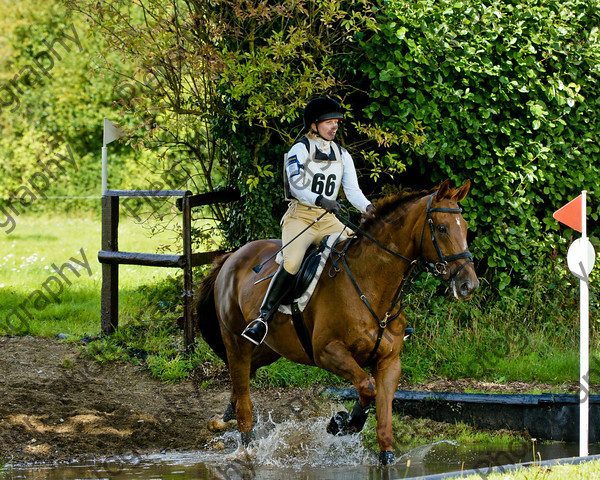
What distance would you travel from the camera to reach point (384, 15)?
934cm

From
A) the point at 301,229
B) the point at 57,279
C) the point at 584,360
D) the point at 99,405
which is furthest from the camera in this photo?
the point at 57,279

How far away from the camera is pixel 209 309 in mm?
8070

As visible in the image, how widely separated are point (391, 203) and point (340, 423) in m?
1.83

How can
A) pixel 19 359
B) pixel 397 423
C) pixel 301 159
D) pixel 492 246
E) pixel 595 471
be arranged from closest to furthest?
pixel 595 471 → pixel 301 159 → pixel 397 423 → pixel 19 359 → pixel 492 246

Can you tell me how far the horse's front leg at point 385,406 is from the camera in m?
5.84

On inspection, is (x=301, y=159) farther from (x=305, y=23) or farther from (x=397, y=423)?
(x=305, y=23)

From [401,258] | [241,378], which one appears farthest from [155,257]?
[401,258]

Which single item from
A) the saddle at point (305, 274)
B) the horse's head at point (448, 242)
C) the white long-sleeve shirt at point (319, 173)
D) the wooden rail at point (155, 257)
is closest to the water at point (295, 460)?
the saddle at point (305, 274)

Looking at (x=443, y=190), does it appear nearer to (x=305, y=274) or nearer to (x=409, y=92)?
(x=305, y=274)

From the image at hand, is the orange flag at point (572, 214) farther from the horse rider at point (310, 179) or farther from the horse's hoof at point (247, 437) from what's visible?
the horse's hoof at point (247, 437)

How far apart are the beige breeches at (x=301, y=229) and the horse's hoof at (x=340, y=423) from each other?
122 cm

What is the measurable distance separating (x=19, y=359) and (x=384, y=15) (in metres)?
5.89

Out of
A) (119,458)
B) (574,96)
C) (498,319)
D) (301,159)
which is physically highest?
(574,96)

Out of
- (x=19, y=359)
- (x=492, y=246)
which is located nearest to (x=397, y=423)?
(x=492, y=246)
